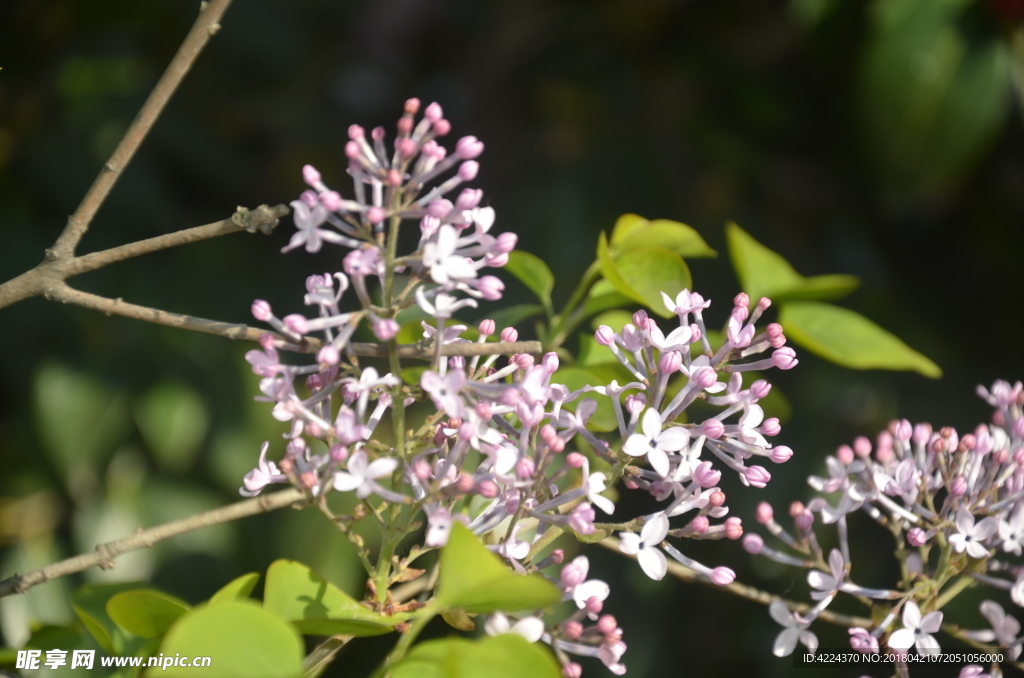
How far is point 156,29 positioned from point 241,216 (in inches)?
55.4

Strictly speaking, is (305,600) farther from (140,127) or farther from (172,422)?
(172,422)

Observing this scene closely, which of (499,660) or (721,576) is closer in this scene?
(499,660)

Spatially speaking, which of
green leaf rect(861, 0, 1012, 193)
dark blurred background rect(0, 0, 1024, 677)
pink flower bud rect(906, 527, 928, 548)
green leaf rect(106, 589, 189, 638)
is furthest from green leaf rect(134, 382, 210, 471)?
green leaf rect(861, 0, 1012, 193)

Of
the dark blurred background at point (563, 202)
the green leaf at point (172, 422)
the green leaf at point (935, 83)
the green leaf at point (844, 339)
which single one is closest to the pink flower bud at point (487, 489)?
the green leaf at point (844, 339)

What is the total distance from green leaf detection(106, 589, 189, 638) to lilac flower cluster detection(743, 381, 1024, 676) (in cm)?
33

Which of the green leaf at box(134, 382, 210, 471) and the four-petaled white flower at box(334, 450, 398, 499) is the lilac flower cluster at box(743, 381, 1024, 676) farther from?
the green leaf at box(134, 382, 210, 471)

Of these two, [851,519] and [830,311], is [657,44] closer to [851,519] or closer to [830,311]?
[851,519]

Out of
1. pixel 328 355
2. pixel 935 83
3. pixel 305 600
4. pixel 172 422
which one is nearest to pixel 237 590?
pixel 305 600

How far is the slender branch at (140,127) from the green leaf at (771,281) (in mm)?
457

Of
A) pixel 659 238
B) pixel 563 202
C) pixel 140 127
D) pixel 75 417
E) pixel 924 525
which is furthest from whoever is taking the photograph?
pixel 563 202

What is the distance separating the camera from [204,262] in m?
1.38

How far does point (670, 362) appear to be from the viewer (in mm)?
399

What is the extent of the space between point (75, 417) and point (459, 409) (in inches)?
38.2

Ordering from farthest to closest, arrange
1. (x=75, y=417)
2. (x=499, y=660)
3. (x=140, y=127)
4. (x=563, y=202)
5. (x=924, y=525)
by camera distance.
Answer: (x=563, y=202)
(x=75, y=417)
(x=924, y=525)
(x=140, y=127)
(x=499, y=660)
